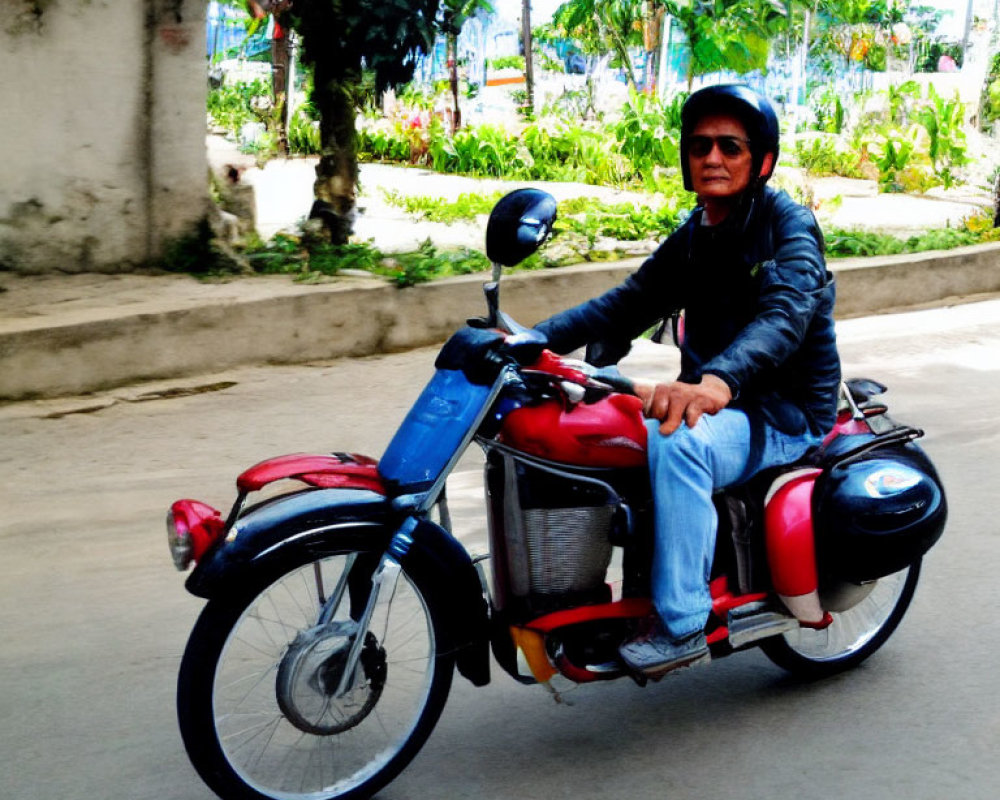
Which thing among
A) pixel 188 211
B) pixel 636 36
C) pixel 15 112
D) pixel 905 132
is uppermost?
pixel 636 36

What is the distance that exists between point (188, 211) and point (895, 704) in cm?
560

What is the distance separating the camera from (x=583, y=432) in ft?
9.53

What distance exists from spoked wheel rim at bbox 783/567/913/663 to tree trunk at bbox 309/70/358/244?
5.67 metres

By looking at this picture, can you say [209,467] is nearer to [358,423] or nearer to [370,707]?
[358,423]

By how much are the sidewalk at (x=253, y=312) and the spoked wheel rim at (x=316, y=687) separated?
376 cm

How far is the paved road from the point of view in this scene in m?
3.07

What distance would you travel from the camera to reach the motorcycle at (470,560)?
2.73 meters

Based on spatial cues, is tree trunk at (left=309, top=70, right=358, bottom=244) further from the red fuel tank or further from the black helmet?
the red fuel tank

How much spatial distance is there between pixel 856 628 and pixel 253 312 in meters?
4.09

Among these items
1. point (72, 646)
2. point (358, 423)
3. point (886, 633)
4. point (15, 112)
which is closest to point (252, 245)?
point (15, 112)

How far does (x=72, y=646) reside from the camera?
379cm

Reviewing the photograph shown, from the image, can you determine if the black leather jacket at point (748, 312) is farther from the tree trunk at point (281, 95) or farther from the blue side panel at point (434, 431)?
the tree trunk at point (281, 95)

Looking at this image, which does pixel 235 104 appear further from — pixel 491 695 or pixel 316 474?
pixel 316 474

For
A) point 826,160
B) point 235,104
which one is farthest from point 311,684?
point 235,104
